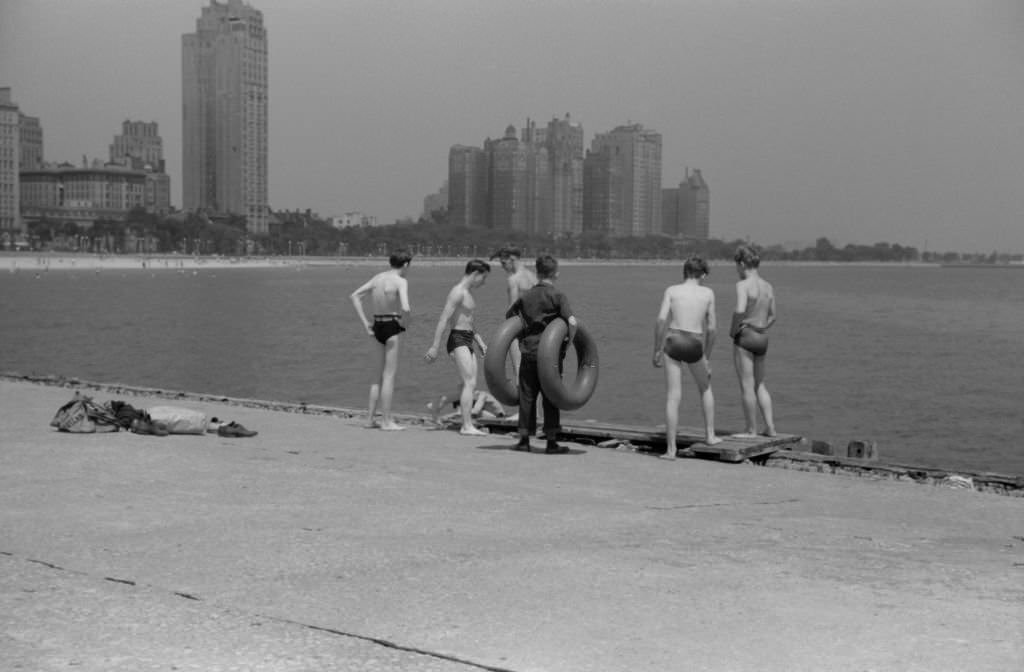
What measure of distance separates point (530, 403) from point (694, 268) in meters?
1.86

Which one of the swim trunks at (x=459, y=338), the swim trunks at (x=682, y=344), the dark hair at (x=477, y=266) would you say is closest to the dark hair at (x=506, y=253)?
the dark hair at (x=477, y=266)

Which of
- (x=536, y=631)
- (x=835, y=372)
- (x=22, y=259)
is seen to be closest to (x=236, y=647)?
(x=536, y=631)

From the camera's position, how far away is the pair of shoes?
11.8 meters

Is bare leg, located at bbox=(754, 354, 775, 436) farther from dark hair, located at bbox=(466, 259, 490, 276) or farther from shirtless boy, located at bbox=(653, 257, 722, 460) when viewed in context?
dark hair, located at bbox=(466, 259, 490, 276)

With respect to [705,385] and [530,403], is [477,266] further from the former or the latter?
[705,385]

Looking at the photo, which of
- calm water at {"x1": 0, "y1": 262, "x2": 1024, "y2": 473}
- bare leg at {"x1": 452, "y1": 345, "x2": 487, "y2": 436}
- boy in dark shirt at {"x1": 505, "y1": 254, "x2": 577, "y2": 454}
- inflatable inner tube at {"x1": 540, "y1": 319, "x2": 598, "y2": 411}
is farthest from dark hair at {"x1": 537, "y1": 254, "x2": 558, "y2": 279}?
calm water at {"x1": 0, "y1": 262, "x2": 1024, "y2": 473}

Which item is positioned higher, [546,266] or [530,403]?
[546,266]

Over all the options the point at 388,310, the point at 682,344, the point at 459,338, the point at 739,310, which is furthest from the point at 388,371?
the point at 739,310

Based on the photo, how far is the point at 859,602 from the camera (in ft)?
18.9

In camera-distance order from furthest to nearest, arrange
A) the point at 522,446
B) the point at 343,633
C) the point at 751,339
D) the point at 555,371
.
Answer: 1. the point at 751,339
2. the point at 522,446
3. the point at 555,371
4. the point at 343,633

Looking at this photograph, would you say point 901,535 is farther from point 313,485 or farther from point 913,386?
point 913,386

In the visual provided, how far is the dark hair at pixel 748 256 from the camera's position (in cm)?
1200

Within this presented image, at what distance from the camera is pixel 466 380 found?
40.4ft

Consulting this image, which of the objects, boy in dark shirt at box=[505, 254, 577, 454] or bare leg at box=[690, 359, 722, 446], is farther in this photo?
bare leg at box=[690, 359, 722, 446]
